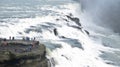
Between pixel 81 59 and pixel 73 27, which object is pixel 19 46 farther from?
pixel 73 27

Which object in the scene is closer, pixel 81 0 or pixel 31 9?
pixel 31 9

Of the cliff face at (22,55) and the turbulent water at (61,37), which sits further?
the turbulent water at (61,37)

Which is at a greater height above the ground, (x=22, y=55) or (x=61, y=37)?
(x=22, y=55)

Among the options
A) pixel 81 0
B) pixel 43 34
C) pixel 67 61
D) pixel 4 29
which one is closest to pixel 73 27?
pixel 43 34

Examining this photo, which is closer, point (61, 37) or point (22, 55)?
point (22, 55)
